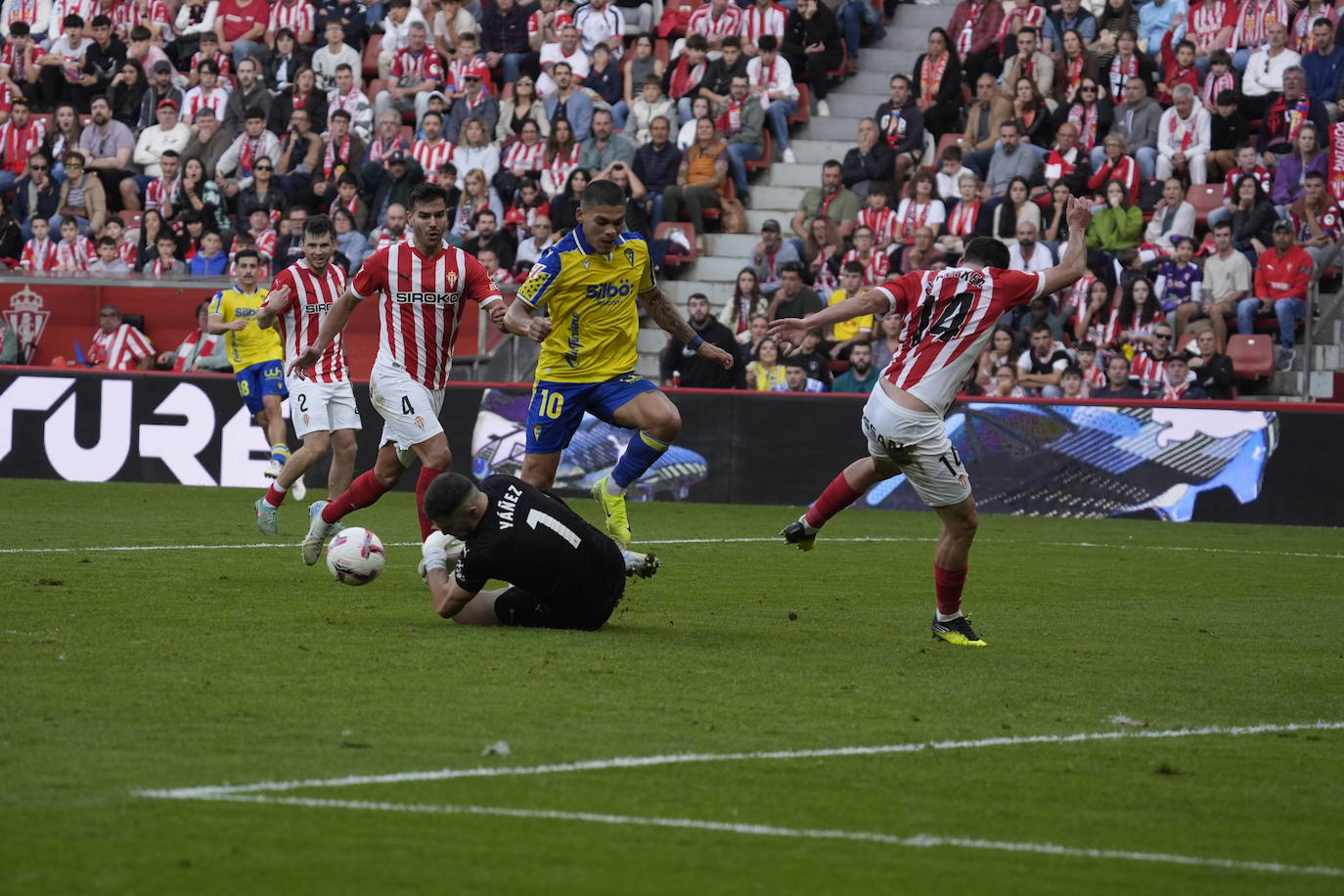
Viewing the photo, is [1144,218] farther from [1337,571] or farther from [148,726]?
[148,726]

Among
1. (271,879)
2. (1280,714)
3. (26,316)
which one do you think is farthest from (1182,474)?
(271,879)

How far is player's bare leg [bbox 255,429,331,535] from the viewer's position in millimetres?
14609

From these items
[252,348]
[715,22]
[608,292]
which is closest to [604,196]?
[608,292]

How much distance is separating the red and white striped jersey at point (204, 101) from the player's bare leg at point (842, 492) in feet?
63.5

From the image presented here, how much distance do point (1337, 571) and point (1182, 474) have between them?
16.6 feet

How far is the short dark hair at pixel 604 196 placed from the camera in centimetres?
1155

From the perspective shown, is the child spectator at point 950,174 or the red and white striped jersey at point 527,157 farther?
the red and white striped jersey at point 527,157

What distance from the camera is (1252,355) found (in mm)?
21562

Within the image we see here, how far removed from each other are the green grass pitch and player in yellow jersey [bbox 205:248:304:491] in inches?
242

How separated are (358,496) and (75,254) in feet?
54.0

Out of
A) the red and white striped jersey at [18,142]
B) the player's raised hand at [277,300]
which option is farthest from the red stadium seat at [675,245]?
the player's raised hand at [277,300]

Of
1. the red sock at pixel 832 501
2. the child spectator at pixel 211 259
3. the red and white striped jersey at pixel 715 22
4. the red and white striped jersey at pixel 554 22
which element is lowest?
the child spectator at pixel 211 259

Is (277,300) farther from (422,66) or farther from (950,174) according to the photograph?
(422,66)

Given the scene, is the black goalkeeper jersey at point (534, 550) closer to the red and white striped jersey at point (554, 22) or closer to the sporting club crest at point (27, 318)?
the sporting club crest at point (27, 318)
